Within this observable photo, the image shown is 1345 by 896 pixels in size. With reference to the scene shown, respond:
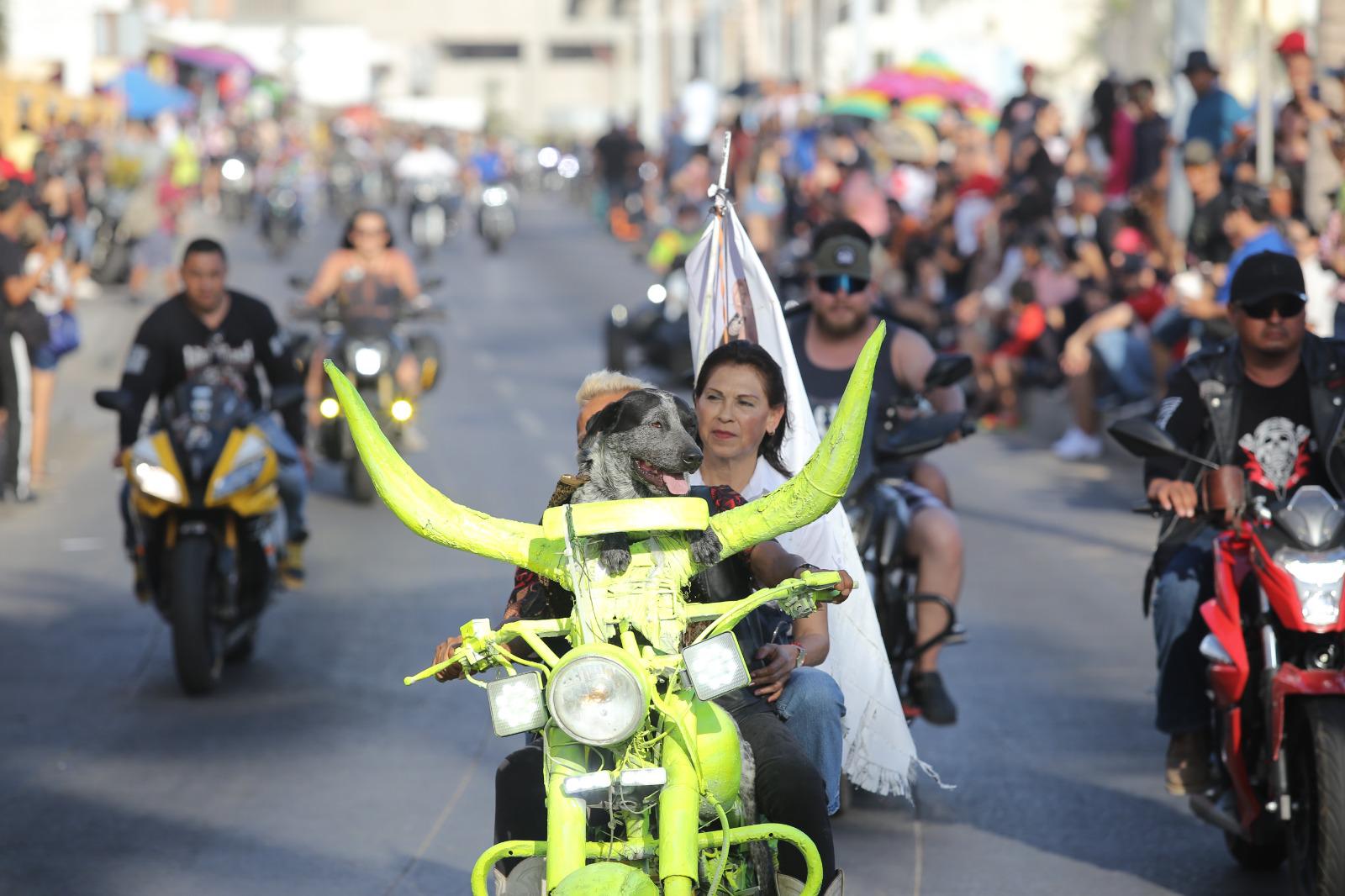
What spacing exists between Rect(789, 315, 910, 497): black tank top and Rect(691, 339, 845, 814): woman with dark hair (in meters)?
1.37

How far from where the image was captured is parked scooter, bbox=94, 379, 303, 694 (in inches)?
366

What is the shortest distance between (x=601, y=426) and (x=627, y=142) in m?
40.3

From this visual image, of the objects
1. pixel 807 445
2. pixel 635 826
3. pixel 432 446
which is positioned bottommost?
pixel 432 446

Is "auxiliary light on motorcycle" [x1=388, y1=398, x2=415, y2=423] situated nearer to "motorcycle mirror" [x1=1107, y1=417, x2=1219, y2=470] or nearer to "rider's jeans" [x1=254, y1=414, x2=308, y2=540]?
"motorcycle mirror" [x1=1107, y1=417, x2=1219, y2=470]

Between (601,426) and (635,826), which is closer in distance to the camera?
(635,826)

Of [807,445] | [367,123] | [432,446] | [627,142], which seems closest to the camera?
[807,445]

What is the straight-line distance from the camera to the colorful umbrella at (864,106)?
2978cm

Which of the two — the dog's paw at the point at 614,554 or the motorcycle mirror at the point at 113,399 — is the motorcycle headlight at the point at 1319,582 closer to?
the dog's paw at the point at 614,554

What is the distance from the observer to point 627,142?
4494 cm

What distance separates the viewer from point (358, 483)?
1492 cm

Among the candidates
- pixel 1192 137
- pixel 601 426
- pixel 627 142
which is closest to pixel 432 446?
pixel 1192 137

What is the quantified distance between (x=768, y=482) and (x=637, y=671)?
1834 millimetres

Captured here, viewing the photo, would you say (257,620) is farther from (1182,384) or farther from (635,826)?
(635,826)

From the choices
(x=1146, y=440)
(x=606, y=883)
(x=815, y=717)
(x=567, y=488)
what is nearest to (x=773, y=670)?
(x=815, y=717)
